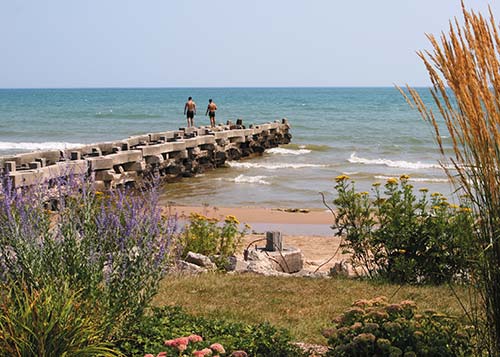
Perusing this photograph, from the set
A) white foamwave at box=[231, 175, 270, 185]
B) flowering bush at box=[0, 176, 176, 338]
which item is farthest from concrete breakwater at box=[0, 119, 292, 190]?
flowering bush at box=[0, 176, 176, 338]

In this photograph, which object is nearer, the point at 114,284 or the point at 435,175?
the point at 114,284

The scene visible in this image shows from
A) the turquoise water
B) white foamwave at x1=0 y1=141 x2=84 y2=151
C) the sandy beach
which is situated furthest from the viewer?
white foamwave at x1=0 y1=141 x2=84 y2=151

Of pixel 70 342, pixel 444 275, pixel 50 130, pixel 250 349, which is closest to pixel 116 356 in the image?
pixel 70 342

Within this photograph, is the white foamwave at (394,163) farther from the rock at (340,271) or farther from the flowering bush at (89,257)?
the flowering bush at (89,257)

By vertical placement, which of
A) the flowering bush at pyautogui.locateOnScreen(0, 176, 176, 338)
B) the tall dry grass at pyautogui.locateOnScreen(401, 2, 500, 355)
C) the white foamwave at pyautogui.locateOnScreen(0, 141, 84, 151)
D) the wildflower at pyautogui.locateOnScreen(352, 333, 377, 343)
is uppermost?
the tall dry grass at pyautogui.locateOnScreen(401, 2, 500, 355)

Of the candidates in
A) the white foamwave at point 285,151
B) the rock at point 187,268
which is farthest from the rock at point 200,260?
the white foamwave at point 285,151

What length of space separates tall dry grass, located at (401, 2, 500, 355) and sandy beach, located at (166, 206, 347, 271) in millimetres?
6196

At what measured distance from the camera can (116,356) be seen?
4.75 metres

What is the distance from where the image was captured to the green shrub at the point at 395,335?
14.8ft

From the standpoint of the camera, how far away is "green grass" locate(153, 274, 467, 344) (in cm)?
655

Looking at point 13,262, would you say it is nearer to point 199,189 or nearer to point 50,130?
point 199,189

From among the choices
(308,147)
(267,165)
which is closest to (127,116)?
(308,147)

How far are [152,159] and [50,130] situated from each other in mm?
28783

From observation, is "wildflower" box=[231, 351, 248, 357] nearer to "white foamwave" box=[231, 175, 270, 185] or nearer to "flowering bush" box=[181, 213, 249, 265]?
"flowering bush" box=[181, 213, 249, 265]
